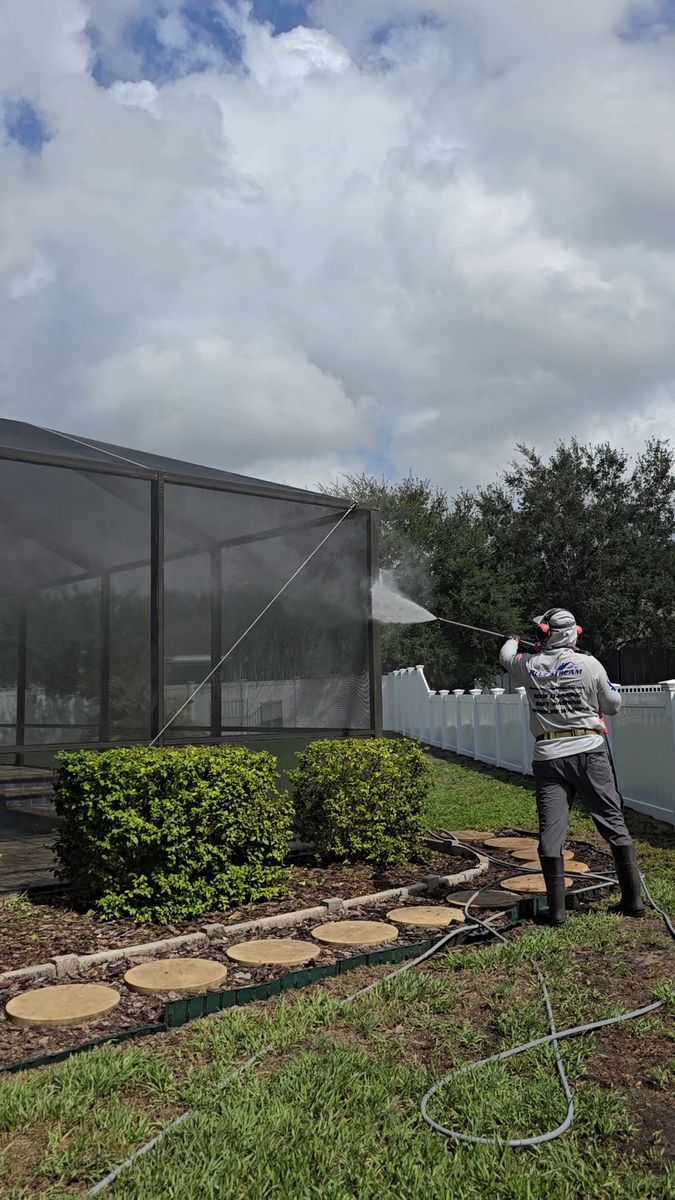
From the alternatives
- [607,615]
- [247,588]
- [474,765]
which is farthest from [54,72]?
[607,615]

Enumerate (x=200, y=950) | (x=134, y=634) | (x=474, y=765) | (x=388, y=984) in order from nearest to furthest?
(x=388, y=984)
(x=200, y=950)
(x=134, y=634)
(x=474, y=765)

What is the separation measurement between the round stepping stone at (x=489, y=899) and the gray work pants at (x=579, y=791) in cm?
53

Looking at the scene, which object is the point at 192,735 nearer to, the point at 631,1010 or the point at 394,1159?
the point at 631,1010

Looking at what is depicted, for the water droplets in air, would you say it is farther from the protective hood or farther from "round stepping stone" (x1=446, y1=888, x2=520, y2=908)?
"round stepping stone" (x1=446, y1=888, x2=520, y2=908)

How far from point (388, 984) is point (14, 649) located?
3594mm

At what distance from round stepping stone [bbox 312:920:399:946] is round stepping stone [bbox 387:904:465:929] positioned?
0.43 ft

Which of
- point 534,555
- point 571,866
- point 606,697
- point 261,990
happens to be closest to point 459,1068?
point 261,990

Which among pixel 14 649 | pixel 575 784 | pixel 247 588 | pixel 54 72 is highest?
pixel 54 72

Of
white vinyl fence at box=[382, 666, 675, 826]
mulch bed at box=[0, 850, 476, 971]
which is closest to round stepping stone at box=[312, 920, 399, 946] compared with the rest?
mulch bed at box=[0, 850, 476, 971]

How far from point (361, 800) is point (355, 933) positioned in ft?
6.09

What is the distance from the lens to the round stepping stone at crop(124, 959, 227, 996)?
426cm

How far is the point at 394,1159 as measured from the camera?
260 cm

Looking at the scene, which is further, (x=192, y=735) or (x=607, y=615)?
(x=607, y=615)

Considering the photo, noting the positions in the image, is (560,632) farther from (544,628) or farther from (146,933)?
(146,933)
